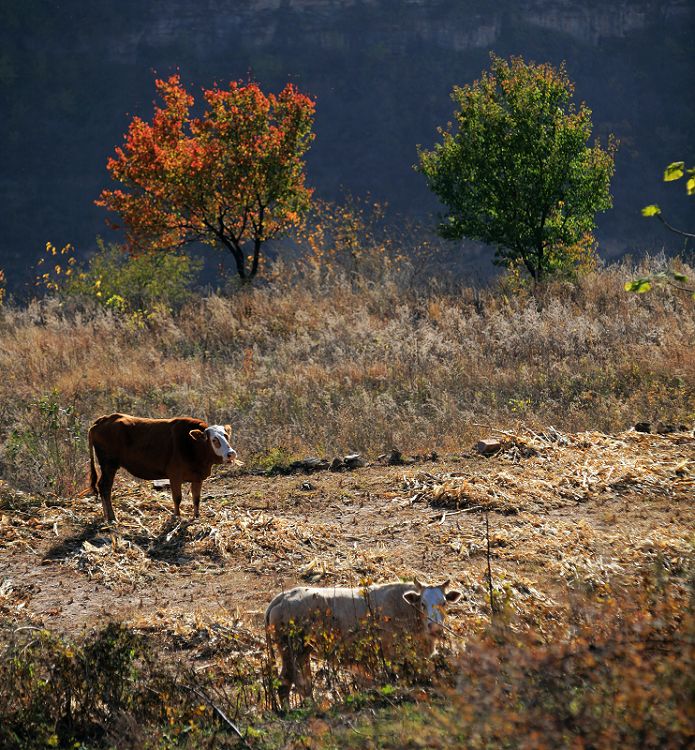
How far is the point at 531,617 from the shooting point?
6.60m

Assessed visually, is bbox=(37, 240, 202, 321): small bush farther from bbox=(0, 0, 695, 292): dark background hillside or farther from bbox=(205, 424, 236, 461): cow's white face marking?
bbox=(0, 0, 695, 292): dark background hillside

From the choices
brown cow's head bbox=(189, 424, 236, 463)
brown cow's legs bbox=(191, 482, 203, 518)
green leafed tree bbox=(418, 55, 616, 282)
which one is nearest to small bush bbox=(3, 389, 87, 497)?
brown cow's legs bbox=(191, 482, 203, 518)

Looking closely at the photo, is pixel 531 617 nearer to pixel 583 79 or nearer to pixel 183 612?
pixel 183 612

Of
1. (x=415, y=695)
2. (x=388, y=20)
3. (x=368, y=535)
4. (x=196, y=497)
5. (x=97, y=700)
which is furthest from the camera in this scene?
Result: (x=388, y=20)

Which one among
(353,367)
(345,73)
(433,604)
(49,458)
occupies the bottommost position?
(353,367)

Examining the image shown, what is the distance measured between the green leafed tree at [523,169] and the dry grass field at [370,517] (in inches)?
126

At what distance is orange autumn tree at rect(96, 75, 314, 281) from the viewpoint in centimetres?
2408

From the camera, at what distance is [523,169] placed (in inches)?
900

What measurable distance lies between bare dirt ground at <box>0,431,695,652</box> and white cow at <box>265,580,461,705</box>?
474 mm

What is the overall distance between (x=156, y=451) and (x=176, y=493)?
516mm

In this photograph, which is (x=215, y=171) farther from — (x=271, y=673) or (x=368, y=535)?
(x=271, y=673)

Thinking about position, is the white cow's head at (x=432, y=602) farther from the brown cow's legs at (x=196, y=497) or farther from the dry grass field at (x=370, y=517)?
the brown cow's legs at (x=196, y=497)

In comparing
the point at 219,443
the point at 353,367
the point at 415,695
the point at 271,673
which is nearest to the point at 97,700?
the point at 271,673

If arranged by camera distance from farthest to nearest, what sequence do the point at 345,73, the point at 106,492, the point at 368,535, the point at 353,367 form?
the point at 345,73, the point at 353,367, the point at 106,492, the point at 368,535
